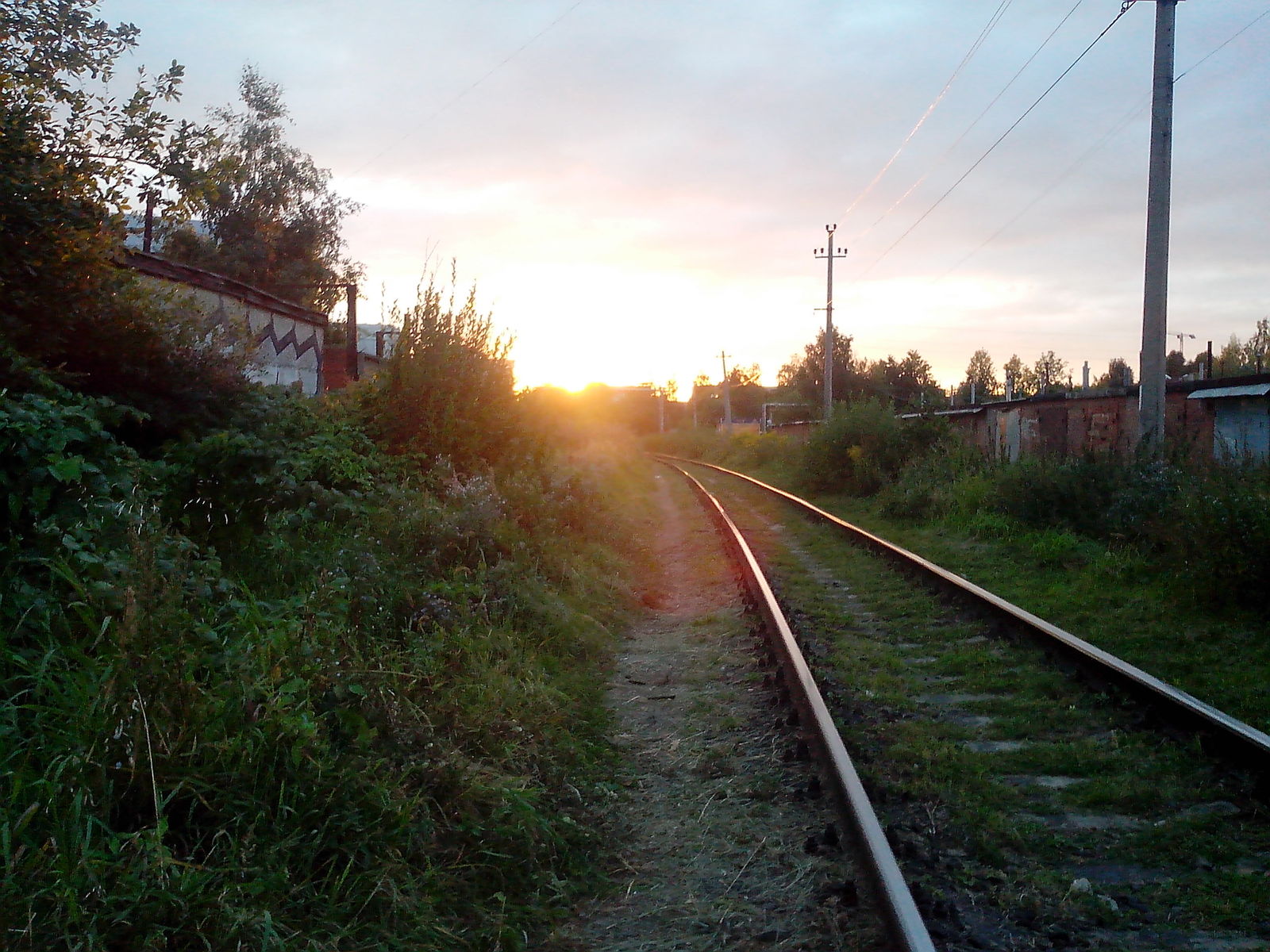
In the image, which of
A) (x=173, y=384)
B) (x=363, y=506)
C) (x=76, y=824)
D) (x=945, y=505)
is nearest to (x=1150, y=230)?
(x=945, y=505)

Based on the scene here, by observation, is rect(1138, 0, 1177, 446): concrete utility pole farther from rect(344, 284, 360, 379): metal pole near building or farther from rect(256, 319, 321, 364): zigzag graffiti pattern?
rect(344, 284, 360, 379): metal pole near building

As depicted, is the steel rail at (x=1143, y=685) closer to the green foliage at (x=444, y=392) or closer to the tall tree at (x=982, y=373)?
the green foliage at (x=444, y=392)

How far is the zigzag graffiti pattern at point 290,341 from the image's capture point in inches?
632

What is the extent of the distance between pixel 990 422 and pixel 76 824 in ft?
77.9

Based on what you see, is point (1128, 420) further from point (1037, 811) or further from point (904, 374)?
point (904, 374)

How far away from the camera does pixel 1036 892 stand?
3494mm

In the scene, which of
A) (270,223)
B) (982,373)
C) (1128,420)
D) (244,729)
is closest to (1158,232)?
(1128,420)

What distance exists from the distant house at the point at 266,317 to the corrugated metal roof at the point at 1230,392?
14446mm

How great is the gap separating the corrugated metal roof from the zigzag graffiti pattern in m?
16.0

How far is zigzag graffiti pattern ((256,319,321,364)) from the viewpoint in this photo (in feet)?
52.6

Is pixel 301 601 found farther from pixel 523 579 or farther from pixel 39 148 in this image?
pixel 39 148

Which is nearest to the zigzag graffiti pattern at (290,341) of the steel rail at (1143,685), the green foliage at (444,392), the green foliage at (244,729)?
the green foliage at (444,392)

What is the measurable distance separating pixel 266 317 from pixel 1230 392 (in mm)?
16367

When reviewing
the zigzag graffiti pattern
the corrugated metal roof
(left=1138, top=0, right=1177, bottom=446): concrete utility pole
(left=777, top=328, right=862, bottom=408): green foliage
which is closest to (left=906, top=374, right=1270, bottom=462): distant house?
the corrugated metal roof
